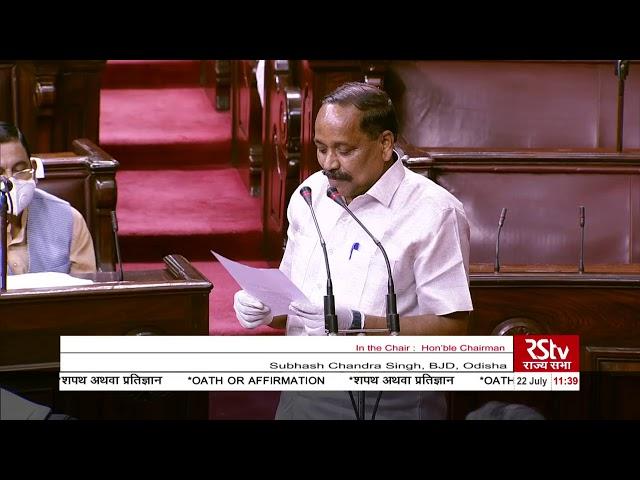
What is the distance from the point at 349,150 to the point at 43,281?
3.89ft

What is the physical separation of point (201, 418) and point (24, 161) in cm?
92

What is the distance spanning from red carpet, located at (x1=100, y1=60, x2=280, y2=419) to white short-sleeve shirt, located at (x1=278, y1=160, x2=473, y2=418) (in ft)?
3.49

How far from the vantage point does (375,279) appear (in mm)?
3443

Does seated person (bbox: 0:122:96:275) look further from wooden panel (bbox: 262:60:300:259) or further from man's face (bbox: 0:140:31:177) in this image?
wooden panel (bbox: 262:60:300:259)

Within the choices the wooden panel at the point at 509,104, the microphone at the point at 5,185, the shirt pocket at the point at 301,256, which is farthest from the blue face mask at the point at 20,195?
the wooden panel at the point at 509,104

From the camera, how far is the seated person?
4312 mm

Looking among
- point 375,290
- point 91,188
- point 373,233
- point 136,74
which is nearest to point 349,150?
point 373,233

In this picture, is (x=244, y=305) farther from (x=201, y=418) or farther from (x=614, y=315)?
(x=614, y=315)

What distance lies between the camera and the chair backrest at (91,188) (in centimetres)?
481

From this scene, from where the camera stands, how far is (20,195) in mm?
4340

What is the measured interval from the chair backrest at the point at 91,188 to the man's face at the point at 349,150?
1.54 meters
